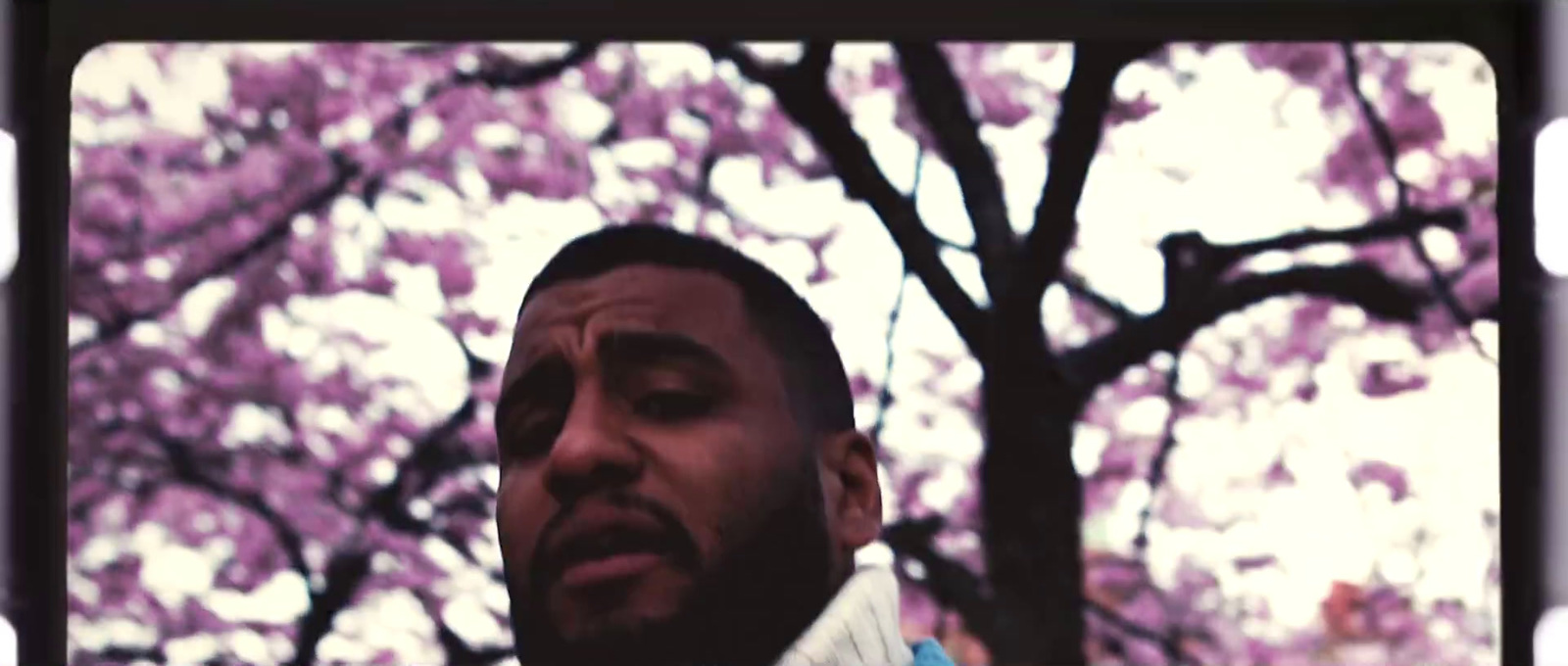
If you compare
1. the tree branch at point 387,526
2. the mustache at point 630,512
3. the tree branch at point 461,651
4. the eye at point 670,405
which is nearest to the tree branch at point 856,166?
the eye at point 670,405

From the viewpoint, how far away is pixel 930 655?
1.64 m

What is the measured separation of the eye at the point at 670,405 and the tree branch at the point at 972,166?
16.3 inches

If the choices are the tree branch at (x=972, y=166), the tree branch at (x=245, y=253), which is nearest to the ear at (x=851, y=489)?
the tree branch at (x=972, y=166)

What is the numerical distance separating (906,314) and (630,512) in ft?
1.44

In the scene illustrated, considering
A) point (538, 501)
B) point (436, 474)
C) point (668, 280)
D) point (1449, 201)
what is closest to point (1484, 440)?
point (1449, 201)

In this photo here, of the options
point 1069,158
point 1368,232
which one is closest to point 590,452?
point 1069,158

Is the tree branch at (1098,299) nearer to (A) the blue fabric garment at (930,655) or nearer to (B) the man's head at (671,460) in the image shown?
(B) the man's head at (671,460)

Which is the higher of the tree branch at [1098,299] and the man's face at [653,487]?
the tree branch at [1098,299]

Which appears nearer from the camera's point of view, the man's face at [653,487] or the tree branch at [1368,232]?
the man's face at [653,487]

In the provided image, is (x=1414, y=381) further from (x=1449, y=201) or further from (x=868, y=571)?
(x=868, y=571)

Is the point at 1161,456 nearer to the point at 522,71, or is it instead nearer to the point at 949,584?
the point at 949,584

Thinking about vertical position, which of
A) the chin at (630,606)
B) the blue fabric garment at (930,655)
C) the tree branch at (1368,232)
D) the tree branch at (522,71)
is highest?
the tree branch at (522,71)

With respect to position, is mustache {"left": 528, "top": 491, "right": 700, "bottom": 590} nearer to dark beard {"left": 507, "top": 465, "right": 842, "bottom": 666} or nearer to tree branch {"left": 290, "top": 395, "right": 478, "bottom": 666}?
dark beard {"left": 507, "top": 465, "right": 842, "bottom": 666}

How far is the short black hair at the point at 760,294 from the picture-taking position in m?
1.70
